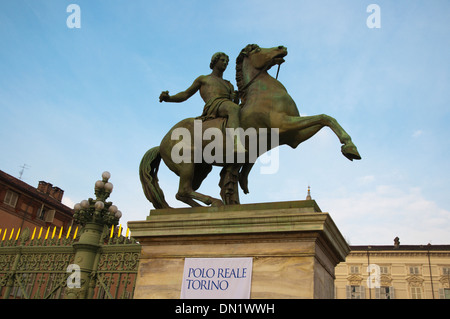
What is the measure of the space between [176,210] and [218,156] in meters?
1.09

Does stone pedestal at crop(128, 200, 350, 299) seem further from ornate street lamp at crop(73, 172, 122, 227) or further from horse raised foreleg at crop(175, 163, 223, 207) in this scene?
ornate street lamp at crop(73, 172, 122, 227)

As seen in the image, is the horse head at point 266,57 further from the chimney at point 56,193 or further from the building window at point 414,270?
the building window at point 414,270

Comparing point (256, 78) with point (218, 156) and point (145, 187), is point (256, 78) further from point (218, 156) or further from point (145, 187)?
point (145, 187)

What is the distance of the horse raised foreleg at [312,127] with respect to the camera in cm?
619

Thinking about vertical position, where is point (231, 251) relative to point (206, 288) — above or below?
above

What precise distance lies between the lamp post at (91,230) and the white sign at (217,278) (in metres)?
2.98

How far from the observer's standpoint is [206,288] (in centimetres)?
576

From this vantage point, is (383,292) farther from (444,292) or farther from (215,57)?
(215,57)

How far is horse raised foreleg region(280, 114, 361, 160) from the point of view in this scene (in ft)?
20.3

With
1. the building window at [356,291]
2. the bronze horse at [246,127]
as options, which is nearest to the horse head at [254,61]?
the bronze horse at [246,127]

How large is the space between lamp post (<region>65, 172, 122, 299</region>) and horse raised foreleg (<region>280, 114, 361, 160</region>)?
4.27 m

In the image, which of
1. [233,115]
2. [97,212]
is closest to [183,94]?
[233,115]

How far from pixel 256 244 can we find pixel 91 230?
14.6 feet
